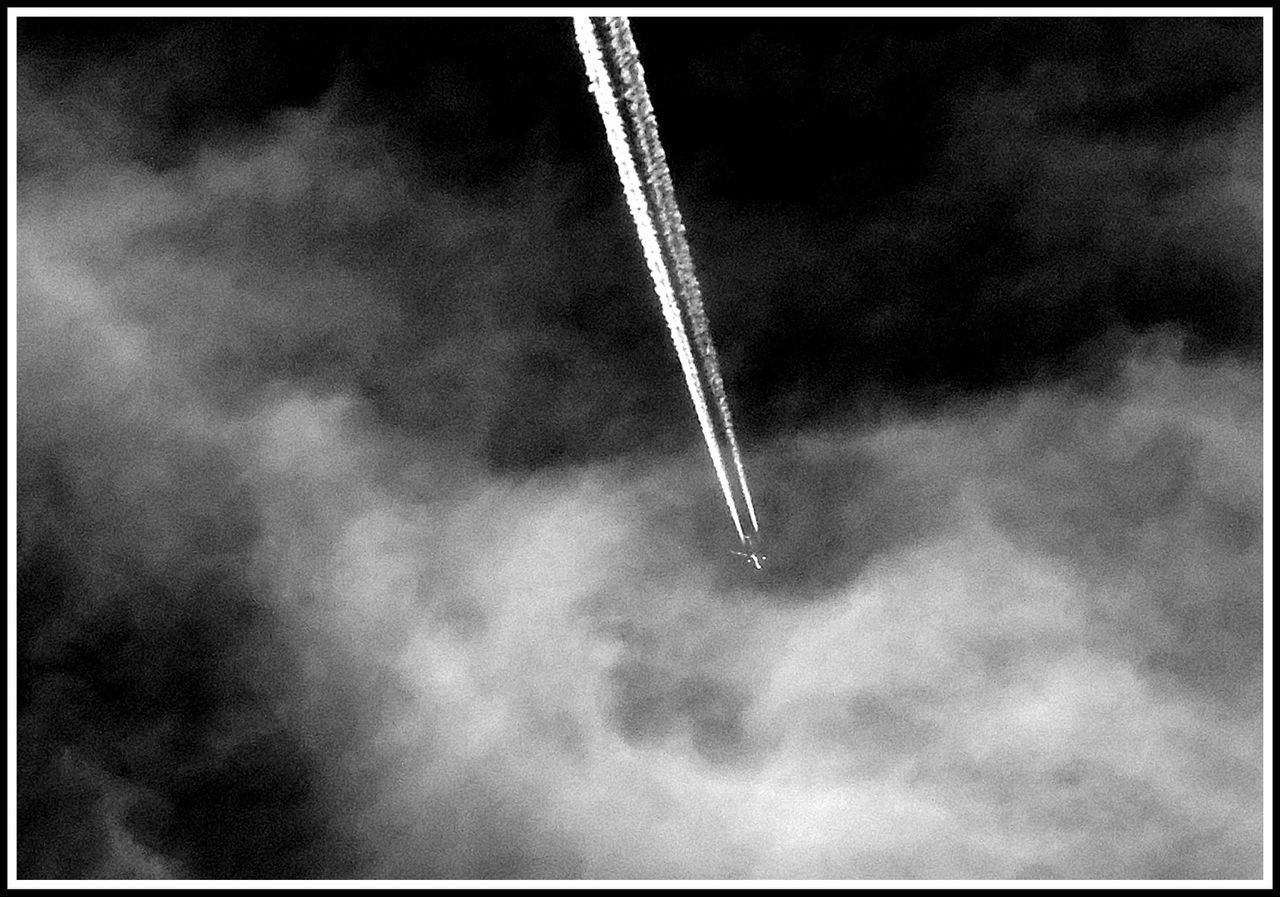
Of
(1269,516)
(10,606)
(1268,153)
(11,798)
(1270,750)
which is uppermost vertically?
(1268,153)

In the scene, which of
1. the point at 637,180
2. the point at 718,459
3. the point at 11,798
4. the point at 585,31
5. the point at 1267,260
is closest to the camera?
the point at 585,31

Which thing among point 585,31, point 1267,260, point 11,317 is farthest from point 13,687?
point 1267,260

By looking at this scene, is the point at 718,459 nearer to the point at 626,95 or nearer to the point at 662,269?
the point at 662,269

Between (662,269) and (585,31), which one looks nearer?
(585,31)

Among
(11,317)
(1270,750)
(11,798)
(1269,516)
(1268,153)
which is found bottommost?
(11,798)

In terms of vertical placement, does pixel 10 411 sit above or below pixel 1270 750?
above

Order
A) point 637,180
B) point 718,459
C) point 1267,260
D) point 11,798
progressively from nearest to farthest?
point 637,180 → point 1267,260 → point 11,798 → point 718,459

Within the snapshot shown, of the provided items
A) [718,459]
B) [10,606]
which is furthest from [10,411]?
[718,459]

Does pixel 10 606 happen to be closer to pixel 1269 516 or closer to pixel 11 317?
pixel 11 317

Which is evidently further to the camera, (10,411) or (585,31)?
(10,411)

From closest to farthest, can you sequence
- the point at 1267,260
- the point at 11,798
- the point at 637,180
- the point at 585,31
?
the point at 585,31 → the point at 637,180 → the point at 1267,260 → the point at 11,798
